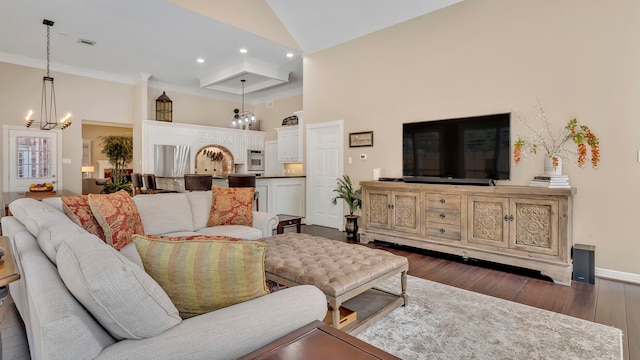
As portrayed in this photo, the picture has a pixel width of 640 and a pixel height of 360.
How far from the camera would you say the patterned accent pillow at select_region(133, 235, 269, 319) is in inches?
46.4

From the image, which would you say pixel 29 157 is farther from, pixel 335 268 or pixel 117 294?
pixel 117 294

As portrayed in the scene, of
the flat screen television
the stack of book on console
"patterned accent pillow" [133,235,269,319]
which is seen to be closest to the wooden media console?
the stack of book on console

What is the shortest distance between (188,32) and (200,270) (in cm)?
544

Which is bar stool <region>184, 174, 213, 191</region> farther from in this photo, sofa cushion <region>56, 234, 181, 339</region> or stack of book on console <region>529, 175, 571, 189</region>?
stack of book on console <region>529, 175, 571, 189</region>

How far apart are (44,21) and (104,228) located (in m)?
4.37

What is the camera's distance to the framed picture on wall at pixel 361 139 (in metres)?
5.48

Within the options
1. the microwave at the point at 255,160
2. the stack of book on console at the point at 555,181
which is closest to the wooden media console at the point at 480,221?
the stack of book on console at the point at 555,181

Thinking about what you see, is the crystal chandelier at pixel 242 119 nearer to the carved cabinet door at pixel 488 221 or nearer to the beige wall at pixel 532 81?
the beige wall at pixel 532 81

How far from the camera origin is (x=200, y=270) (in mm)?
1178

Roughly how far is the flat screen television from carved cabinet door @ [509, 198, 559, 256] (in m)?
0.52

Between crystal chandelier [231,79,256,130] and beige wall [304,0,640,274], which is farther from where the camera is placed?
crystal chandelier [231,79,256,130]

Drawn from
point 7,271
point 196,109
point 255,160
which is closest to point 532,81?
point 7,271

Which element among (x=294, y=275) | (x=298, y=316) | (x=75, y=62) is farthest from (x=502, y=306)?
(x=75, y=62)

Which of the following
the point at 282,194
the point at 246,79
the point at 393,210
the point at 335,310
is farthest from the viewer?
the point at 246,79
